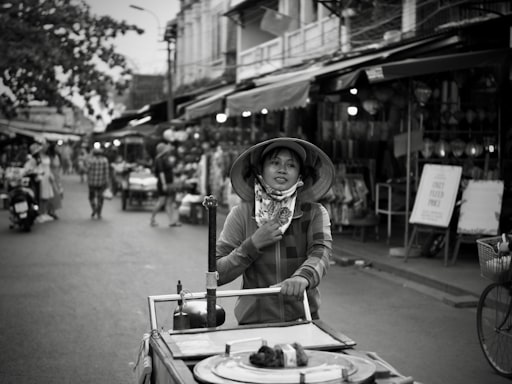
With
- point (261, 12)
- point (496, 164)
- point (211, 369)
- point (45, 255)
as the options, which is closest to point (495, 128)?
point (496, 164)

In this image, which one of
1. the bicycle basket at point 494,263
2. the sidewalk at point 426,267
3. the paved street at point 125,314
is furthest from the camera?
the sidewalk at point 426,267

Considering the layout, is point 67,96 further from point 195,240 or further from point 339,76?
point 339,76

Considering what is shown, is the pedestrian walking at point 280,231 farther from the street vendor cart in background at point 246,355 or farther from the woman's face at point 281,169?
the street vendor cart in background at point 246,355

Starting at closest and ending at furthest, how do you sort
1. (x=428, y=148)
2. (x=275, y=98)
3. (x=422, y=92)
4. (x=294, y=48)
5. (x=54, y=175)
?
(x=422, y=92)
(x=428, y=148)
(x=275, y=98)
(x=54, y=175)
(x=294, y=48)

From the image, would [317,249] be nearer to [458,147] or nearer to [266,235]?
[266,235]

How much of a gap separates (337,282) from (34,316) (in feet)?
14.2

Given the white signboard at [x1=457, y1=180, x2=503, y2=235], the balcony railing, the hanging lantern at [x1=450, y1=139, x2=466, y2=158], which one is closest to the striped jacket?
the white signboard at [x1=457, y1=180, x2=503, y2=235]

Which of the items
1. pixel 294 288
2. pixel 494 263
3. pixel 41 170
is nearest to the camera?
pixel 294 288

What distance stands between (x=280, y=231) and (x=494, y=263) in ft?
9.44

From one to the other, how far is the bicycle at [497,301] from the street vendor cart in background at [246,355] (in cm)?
281

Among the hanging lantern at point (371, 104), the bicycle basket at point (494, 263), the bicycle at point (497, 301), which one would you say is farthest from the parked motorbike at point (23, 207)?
the bicycle basket at point (494, 263)

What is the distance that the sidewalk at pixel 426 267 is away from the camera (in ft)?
Result: 32.9

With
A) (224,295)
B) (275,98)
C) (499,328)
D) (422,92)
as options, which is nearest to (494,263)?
(499,328)

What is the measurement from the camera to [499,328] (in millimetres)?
6367
